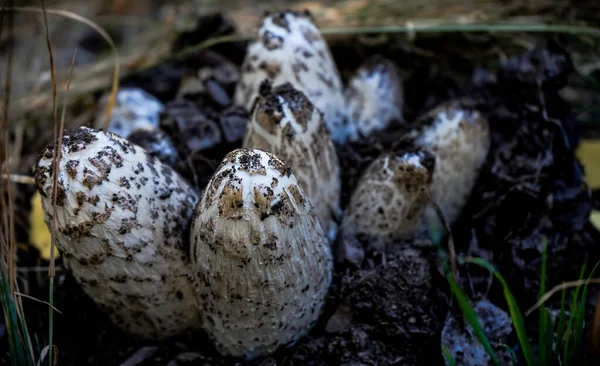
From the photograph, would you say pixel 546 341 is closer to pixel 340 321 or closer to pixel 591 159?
pixel 340 321

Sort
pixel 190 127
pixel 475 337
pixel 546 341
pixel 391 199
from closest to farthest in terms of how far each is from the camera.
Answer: pixel 546 341, pixel 475 337, pixel 391 199, pixel 190 127

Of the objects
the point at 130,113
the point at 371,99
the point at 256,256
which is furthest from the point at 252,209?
the point at 130,113

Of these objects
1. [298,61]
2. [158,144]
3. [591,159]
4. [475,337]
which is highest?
[298,61]

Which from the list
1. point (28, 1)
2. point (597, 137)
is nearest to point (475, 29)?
point (597, 137)

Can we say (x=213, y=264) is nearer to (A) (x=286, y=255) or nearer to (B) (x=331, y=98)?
(A) (x=286, y=255)

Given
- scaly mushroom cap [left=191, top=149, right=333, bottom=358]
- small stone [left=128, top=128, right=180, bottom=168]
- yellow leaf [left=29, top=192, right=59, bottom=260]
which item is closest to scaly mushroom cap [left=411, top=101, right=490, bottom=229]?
scaly mushroom cap [left=191, top=149, right=333, bottom=358]

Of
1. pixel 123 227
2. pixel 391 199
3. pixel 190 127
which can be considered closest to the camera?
pixel 123 227

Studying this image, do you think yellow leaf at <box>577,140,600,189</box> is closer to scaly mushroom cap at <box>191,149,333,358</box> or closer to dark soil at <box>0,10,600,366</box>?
dark soil at <box>0,10,600,366</box>

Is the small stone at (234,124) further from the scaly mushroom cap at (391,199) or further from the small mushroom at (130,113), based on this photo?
the scaly mushroom cap at (391,199)
